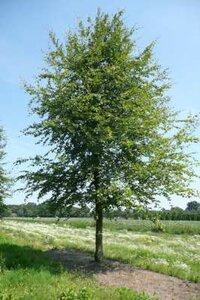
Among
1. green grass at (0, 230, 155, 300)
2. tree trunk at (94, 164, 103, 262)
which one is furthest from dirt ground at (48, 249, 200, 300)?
green grass at (0, 230, 155, 300)

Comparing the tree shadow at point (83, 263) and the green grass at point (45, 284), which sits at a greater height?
the tree shadow at point (83, 263)

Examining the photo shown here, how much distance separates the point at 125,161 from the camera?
19781 mm

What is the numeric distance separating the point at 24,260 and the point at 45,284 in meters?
4.38

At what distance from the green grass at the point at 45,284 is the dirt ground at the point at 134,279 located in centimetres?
103

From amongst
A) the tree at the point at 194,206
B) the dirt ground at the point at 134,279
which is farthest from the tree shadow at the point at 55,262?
the tree at the point at 194,206

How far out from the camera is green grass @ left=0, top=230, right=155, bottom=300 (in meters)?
12.9

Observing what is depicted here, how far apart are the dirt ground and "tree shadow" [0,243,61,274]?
780mm

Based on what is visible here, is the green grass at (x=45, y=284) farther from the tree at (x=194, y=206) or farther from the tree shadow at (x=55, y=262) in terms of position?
the tree at (x=194, y=206)

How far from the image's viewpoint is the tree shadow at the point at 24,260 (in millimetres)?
17030

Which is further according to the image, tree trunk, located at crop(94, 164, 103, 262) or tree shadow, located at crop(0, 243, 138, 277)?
tree trunk, located at crop(94, 164, 103, 262)

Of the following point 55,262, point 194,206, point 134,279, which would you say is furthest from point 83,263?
point 194,206

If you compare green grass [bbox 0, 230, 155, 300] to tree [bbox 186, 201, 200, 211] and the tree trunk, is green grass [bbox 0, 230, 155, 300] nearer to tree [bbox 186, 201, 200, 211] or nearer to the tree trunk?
the tree trunk

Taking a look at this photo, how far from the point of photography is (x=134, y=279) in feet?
58.1

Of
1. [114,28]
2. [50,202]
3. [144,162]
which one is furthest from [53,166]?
[114,28]
